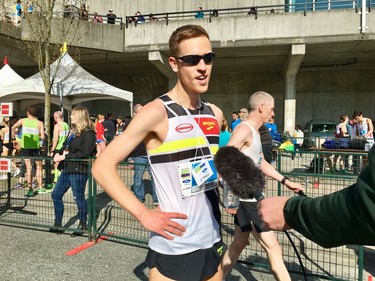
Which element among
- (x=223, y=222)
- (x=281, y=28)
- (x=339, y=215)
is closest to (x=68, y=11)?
(x=281, y=28)

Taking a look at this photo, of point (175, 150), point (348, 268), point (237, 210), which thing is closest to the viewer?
point (175, 150)

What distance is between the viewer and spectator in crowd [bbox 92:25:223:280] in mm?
1810

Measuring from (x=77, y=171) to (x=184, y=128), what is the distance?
144 inches

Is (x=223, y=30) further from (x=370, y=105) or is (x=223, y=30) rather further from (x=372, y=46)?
(x=370, y=105)

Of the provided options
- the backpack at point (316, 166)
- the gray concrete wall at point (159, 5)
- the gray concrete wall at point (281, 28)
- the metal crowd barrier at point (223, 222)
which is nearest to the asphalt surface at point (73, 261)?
the metal crowd barrier at point (223, 222)

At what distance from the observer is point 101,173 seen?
1.68 metres

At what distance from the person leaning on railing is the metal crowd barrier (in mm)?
1621

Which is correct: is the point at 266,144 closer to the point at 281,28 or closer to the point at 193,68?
the point at 193,68

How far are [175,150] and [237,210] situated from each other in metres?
1.51

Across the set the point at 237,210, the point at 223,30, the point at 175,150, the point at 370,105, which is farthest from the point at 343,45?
the point at 175,150

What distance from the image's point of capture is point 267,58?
841 inches

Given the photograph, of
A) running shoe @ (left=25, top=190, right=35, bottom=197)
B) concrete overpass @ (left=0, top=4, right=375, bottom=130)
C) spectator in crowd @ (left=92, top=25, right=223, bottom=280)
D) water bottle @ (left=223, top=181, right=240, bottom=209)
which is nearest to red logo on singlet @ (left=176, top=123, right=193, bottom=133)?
spectator in crowd @ (left=92, top=25, right=223, bottom=280)

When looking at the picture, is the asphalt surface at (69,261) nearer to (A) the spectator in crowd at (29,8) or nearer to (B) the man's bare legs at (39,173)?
(B) the man's bare legs at (39,173)

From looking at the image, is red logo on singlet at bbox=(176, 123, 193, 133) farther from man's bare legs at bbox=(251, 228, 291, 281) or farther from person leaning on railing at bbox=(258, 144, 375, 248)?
man's bare legs at bbox=(251, 228, 291, 281)
